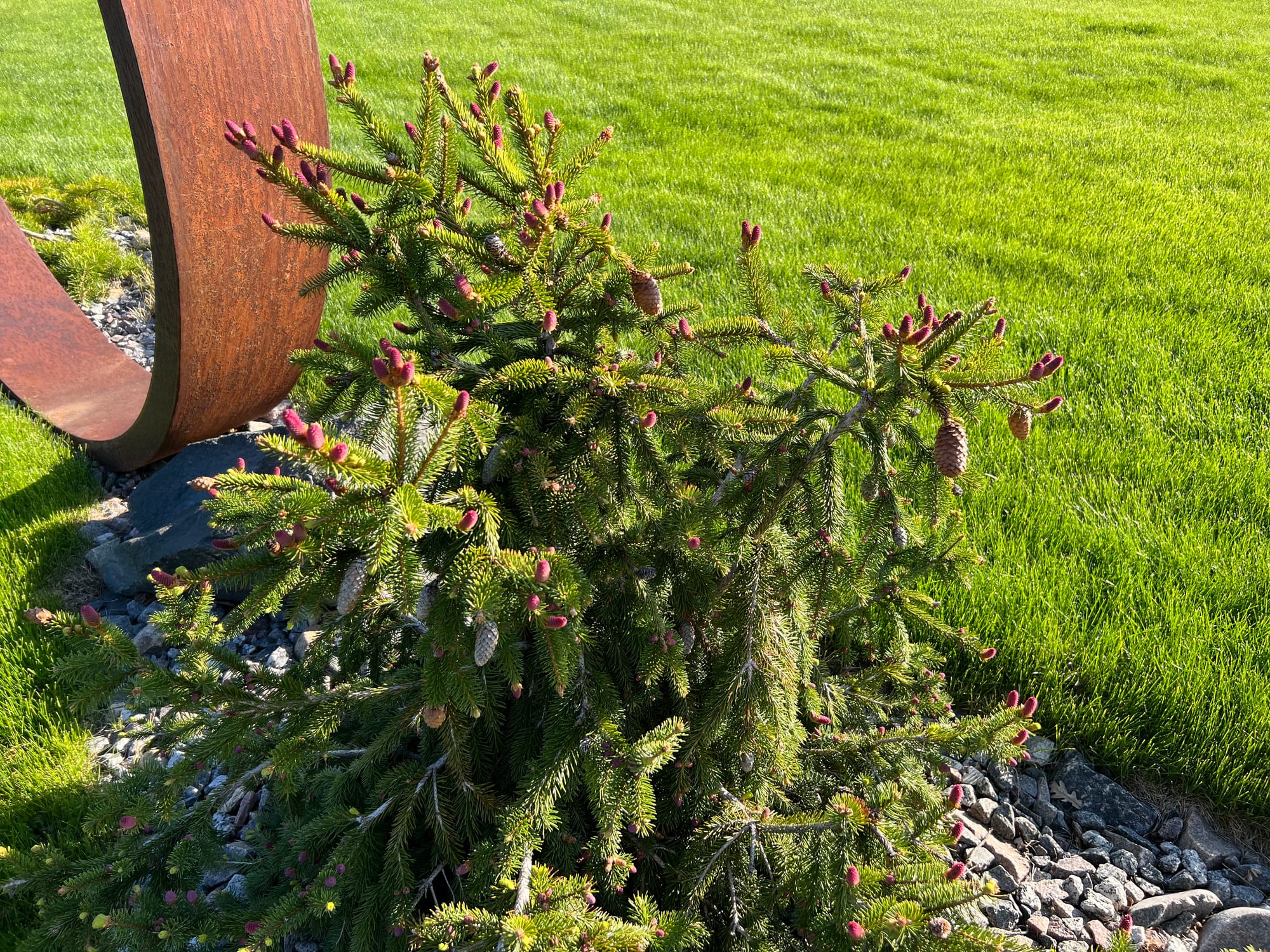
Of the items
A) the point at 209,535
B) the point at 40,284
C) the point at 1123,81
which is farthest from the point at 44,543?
the point at 1123,81

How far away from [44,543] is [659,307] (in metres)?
3.44

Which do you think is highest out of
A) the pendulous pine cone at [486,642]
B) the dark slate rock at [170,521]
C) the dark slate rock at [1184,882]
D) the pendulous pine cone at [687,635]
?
the pendulous pine cone at [486,642]

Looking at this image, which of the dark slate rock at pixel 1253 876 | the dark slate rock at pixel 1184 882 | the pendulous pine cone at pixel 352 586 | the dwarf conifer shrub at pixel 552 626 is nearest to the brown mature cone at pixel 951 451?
the dwarf conifer shrub at pixel 552 626

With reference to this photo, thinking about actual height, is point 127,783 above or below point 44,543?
above

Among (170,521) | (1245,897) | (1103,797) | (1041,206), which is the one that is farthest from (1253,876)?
(1041,206)

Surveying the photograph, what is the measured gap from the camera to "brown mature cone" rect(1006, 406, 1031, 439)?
1.34 metres

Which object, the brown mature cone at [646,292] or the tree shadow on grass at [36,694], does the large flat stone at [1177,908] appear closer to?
the brown mature cone at [646,292]

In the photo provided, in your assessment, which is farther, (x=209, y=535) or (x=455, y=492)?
(x=209, y=535)

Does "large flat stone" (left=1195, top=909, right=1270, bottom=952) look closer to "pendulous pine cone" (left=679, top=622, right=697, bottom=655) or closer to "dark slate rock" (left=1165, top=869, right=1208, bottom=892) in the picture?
"dark slate rock" (left=1165, top=869, right=1208, bottom=892)

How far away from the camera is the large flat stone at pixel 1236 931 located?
2.22m

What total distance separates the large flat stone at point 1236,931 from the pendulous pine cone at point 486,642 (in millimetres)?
2212

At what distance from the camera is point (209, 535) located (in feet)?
11.7

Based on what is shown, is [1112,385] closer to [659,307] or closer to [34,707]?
[659,307]

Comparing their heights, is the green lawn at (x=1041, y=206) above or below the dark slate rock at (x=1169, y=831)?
above
